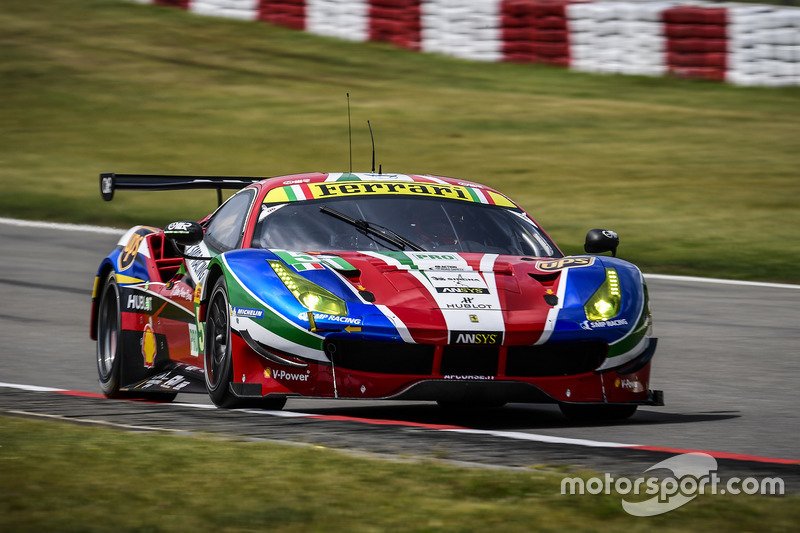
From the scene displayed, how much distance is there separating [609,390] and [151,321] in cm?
268

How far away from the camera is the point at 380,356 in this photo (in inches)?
237

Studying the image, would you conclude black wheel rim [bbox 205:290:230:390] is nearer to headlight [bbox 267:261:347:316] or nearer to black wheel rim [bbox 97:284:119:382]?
headlight [bbox 267:261:347:316]

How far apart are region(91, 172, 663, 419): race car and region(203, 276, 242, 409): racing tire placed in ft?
0.04

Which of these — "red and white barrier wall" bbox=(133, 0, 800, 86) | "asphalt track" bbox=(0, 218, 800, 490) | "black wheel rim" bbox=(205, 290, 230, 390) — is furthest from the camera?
"red and white barrier wall" bbox=(133, 0, 800, 86)

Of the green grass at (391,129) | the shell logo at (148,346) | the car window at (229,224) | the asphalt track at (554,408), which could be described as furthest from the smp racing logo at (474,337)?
the green grass at (391,129)

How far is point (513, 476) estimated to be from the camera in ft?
15.3

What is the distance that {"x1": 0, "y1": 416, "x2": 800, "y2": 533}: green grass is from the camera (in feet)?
13.0

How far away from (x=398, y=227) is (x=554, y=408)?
1270 mm

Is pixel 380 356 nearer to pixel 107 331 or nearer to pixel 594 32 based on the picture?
pixel 107 331

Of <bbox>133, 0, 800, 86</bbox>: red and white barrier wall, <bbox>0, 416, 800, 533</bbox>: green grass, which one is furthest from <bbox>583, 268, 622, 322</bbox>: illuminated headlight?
<bbox>133, 0, 800, 86</bbox>: red and white barrier wall

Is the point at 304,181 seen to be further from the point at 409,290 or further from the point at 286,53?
the point at 286,53

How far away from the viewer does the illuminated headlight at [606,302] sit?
626 cm

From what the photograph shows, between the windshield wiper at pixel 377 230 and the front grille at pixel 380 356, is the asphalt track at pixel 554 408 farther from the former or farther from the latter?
the windshield wiper at pixel 377 230

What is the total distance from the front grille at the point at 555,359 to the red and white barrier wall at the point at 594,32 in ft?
47.7
